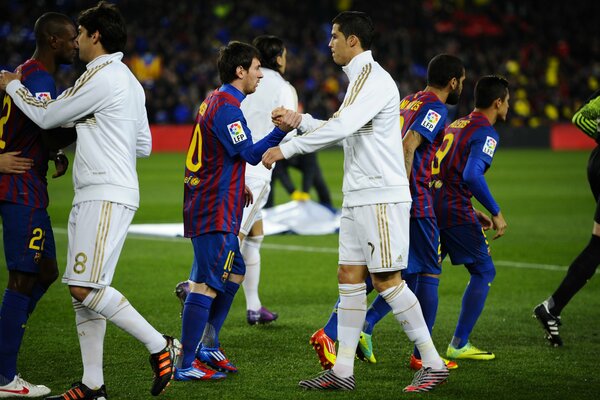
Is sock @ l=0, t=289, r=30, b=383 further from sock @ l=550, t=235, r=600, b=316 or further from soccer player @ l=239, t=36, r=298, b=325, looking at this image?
sock @ l=550, t=235, r=600, b=316

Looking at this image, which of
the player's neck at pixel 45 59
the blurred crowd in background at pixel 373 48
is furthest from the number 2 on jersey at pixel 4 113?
the blurred crowd in background at pixel 373 48

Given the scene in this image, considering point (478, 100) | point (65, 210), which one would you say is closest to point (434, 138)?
point (478, 100)

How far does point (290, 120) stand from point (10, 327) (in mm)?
2063

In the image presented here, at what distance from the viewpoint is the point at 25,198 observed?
213 inches

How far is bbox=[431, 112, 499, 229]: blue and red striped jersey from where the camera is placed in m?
6.62

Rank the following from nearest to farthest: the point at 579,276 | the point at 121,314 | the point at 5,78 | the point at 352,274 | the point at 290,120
→ 1. the point at 121,314
2. the point at 5,78
3. the point at 290,120
4. the point at 352,274
5. the point at 579,276

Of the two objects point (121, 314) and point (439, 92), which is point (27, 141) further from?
point (439, 92)

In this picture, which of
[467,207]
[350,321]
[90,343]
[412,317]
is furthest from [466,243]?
[90,343]

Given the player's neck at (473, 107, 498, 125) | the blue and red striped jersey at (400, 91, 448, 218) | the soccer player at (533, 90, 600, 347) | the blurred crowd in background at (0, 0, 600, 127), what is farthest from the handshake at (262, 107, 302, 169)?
the blurred crowd in background at (0, 0, 600, 127)

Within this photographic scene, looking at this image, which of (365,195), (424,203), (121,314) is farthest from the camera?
(424,203)

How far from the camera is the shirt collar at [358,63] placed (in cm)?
556

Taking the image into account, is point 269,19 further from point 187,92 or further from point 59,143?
point 59,143

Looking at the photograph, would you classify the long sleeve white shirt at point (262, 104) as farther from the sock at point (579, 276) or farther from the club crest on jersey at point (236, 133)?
the sock at point (579, 276)

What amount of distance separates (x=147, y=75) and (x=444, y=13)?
585 inches
